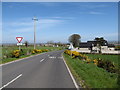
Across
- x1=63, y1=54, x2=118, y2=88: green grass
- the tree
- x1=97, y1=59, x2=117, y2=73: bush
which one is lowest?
x1=97, y1=59, x2=117, y2=73: bush

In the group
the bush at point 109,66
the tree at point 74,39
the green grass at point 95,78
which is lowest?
the bush at point 109,66

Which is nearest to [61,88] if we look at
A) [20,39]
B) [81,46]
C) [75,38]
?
[20,39]

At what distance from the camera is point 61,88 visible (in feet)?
24.5

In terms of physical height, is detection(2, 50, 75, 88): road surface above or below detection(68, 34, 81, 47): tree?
below

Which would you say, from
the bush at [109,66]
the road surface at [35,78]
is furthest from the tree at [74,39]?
the road surface at [35,78]

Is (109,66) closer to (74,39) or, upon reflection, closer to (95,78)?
(95,78)

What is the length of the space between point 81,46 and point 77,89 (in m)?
83.0

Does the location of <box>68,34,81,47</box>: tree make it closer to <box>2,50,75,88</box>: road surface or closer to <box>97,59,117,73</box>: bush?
<box>97,59,117,73</box>: bush

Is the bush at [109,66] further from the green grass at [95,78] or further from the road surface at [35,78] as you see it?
the road surface at [35,78]

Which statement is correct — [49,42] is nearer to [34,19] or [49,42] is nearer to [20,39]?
[34,19]

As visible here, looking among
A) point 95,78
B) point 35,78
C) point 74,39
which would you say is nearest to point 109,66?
point 95,78

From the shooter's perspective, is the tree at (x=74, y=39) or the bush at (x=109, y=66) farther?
the tree at (x=74, y=39)

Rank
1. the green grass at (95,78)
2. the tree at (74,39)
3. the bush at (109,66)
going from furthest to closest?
1. the tree at (74,39)
2. the bush at (109,66)
3. the green grass at (95,78)

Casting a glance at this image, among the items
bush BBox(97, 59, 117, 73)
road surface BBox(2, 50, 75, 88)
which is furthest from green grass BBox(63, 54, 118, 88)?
bush BBox(97, 59, 117, 73)
